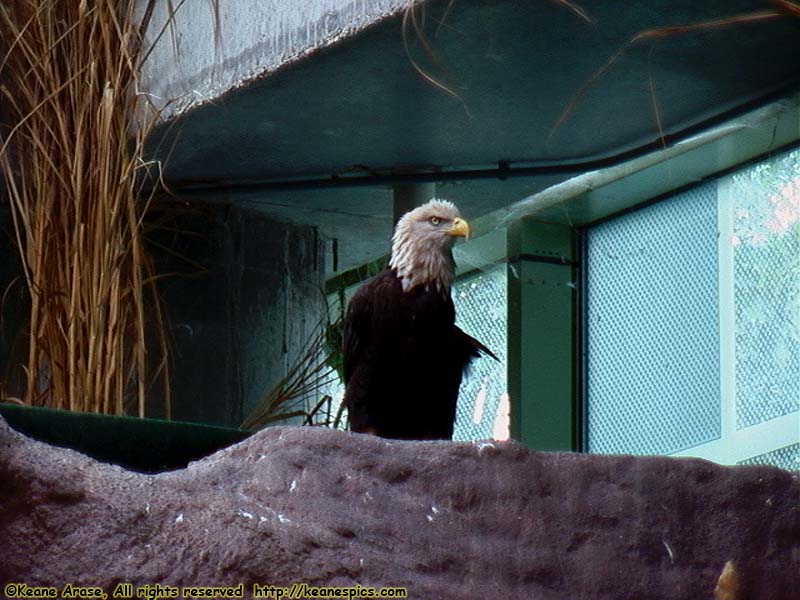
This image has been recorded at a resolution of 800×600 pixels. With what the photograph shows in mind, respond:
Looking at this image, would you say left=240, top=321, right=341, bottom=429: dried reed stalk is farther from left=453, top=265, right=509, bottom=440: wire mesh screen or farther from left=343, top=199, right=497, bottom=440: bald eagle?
left=453, top=265, right=509, bottom=440: wire mesh screen

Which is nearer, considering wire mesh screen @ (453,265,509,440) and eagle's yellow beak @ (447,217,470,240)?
eagle's yellow beak @ (447,217,470,240)

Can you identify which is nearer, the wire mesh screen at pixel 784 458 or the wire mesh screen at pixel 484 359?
the wire mesh screen at pixel 784 458

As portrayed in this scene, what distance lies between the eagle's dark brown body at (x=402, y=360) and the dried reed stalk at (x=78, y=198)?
773 mm

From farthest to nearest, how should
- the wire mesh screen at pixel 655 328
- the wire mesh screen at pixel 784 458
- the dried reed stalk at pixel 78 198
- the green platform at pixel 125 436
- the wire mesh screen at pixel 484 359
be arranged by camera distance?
the wire mesh screen at pixel 484 359
the wire mesh screen at pixel 655 328
the wire mesh screen at pixel 784 458
the dried reed stalk at pixel 78 198
the green platform at pixel 125 436

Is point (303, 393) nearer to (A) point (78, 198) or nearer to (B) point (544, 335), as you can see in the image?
(B) point (544, 335)

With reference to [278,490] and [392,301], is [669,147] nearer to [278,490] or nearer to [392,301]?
[392,301]

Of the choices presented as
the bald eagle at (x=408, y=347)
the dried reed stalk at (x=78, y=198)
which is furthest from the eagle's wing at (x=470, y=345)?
the dried reed stalk at (x=78, y=198)

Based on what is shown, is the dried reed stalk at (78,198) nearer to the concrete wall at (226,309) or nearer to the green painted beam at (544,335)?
the concrete wall at (226,309)

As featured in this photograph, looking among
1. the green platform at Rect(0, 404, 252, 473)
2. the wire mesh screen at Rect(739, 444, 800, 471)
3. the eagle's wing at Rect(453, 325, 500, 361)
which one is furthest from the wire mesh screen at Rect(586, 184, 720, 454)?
the green platform at Rect(0, 404, 252, 473)

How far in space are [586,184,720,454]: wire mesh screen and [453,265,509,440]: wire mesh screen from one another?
0.82 feet

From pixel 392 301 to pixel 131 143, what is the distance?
0.70m

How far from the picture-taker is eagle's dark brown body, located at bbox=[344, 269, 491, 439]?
3418mm

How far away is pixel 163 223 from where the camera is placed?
3756 mm

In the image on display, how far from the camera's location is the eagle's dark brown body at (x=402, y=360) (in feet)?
11.2
